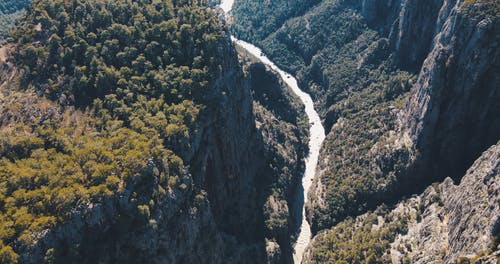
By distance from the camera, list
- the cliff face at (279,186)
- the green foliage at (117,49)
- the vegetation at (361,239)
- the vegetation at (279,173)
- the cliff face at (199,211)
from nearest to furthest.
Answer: the cliff face at (199,211) → the green foliage at (117,49) → the vegetation at (361,239) → the cliff face at (279,186) → the vegetation at (279,173)

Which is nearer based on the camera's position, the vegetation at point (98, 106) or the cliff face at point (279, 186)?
the vegetation at point (98, 106)

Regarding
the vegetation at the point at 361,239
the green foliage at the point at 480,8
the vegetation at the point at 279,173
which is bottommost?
the vegetation at the point at 361,239

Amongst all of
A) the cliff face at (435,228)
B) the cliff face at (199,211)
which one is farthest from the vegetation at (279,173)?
the cliff face at (435,228)

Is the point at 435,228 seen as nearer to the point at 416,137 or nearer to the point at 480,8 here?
the point at 416,137

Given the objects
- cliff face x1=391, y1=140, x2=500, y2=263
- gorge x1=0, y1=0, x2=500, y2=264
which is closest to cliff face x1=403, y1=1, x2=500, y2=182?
gorge x1=0, y1=0, x2=500, y2=264

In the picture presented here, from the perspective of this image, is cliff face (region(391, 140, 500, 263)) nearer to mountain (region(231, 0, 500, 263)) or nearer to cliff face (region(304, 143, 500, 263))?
cliff face (region(304, 143, 500, 263))

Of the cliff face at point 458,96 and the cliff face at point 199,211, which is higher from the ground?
the cliff face at point 458,96

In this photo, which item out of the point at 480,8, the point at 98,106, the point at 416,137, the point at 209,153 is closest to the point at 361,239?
the point at 416,137

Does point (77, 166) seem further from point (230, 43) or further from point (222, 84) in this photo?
point (230, 43)

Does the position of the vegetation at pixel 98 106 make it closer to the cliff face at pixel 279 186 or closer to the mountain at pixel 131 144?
the mountain at pixel 131 144
